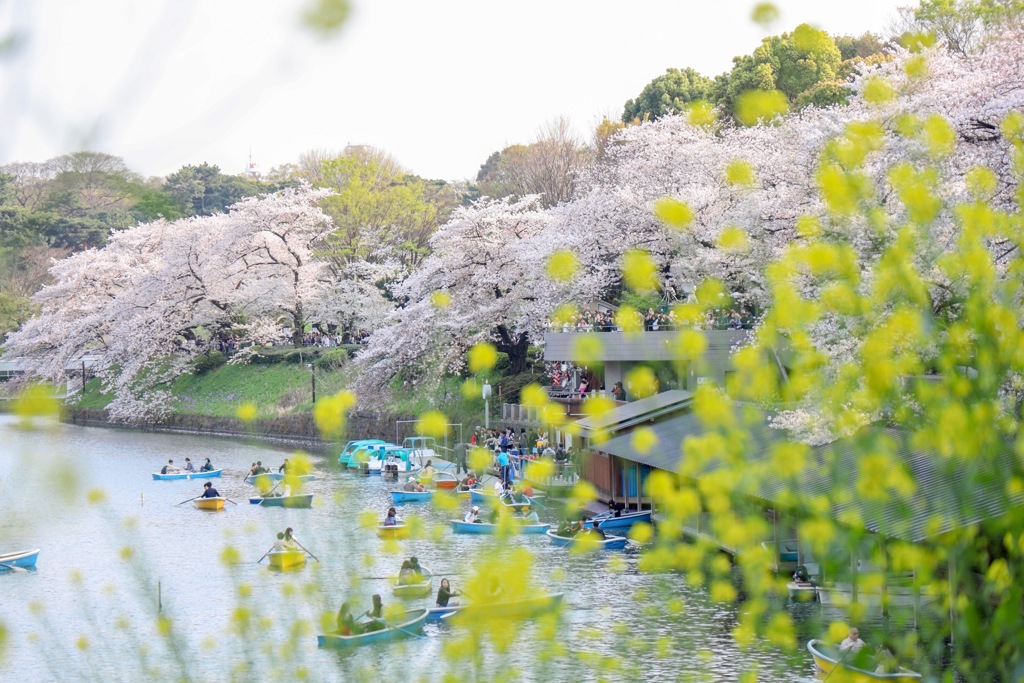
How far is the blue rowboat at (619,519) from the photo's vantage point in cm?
2452

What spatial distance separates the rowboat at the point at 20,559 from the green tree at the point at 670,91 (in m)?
35.1

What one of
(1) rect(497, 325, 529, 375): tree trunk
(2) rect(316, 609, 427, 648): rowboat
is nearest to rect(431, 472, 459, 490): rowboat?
(1) rect(497, 325, 529, 375): tree trunk

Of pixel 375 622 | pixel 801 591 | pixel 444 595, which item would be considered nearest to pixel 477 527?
pixel 444 595

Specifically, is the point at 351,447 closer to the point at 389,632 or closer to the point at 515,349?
the point at 515,349

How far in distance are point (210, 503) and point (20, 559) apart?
7.25 metres

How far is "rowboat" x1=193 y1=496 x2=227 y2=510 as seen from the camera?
96.8 feet

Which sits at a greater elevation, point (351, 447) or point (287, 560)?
point (351, 447)

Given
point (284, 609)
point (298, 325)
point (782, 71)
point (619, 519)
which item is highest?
point (782, 71)

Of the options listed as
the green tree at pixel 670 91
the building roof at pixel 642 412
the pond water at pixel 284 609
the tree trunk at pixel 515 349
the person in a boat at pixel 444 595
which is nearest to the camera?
the pond water at pixel 284 609

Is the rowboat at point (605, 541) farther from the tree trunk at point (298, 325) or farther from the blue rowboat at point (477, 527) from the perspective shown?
the tree trunk at point (298, 325)

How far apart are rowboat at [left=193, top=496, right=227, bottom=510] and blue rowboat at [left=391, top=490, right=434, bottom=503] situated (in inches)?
182

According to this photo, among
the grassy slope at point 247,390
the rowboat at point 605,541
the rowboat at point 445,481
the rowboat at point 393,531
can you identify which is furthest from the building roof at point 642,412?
the grassy slope at point 247,390

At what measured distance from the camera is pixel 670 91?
51.9 meters

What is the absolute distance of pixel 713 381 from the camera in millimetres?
4312
